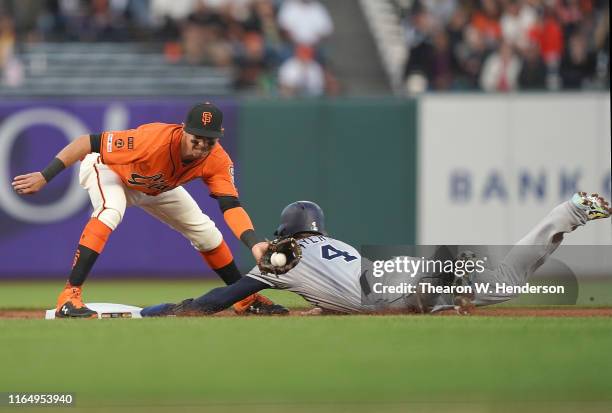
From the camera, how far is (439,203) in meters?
14.7

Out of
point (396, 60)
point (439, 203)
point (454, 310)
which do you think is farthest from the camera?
point (396, 60)

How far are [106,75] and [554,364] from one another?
10.6m

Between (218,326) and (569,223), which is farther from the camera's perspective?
(569,223)

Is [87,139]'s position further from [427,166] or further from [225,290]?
[427,166]

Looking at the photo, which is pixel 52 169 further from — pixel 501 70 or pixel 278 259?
pixel 501 70

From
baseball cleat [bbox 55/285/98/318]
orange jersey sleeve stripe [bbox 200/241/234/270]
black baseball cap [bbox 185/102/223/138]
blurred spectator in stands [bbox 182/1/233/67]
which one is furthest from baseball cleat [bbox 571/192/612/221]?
blurred spectator in stands [bbox 182/1/233/67]

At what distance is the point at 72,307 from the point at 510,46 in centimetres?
1037

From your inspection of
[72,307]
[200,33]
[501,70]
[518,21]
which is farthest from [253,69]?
[72,307]

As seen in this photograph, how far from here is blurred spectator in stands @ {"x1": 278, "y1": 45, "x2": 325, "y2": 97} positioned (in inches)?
645

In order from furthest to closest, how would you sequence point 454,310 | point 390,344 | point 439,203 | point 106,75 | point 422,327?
point 106,75 → point 439,203 → point 454,310 → point 422,327 → point 390,344

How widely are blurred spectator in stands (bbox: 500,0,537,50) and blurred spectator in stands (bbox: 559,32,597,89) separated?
0.78m

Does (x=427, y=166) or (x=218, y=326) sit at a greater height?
(x=427, y=166)

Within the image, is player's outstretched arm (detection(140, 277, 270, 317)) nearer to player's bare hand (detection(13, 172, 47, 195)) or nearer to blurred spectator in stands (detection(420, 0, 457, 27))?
player's bare hand (detection(13, 172, 47, 195))

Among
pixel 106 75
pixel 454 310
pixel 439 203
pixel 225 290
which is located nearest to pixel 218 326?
pixel 225 290
